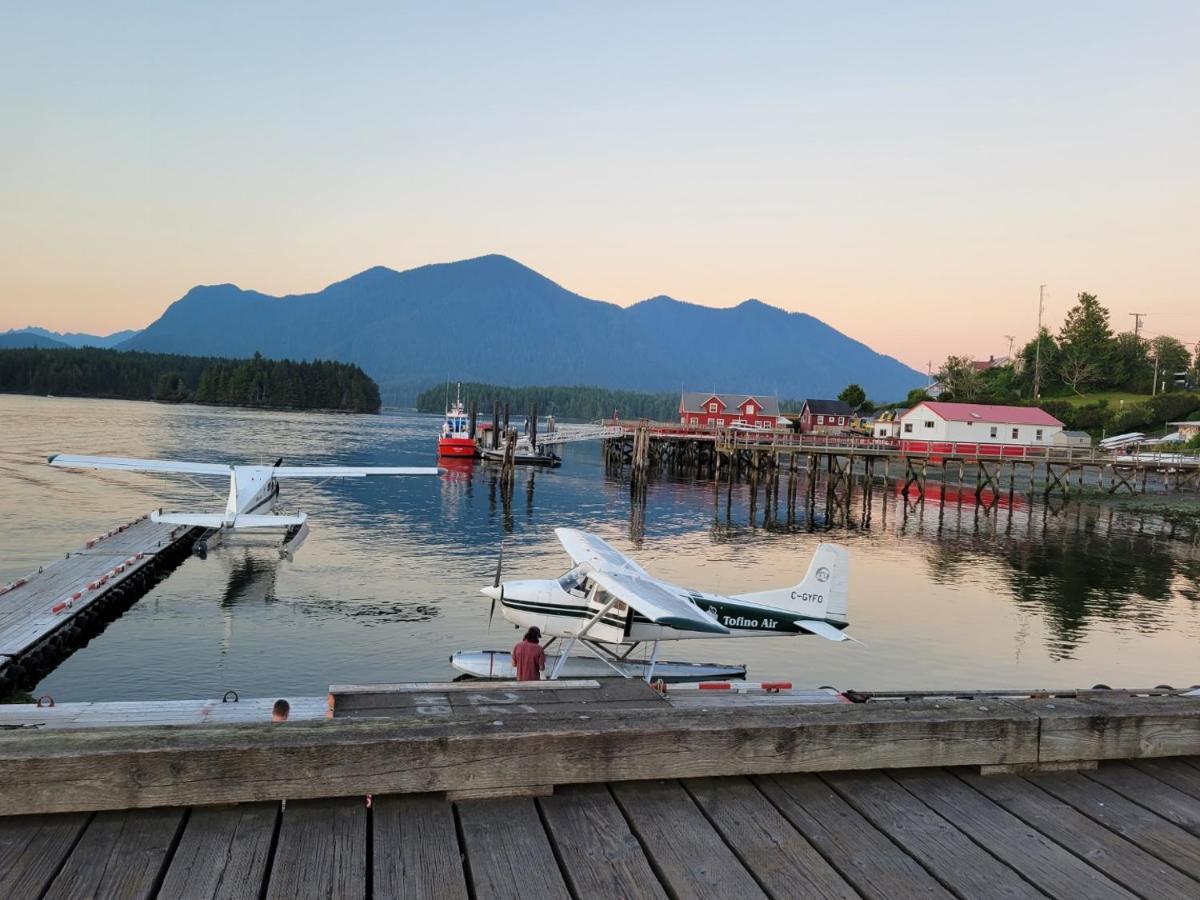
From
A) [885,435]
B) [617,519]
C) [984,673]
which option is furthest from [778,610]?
[885,435]

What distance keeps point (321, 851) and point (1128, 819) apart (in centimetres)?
368

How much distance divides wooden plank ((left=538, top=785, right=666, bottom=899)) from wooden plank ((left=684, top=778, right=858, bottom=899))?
1.38 ft

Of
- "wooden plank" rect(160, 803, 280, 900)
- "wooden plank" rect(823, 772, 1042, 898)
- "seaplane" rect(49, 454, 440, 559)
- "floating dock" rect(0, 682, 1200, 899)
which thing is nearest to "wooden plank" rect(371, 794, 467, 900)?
"floating dock" rect(0, 682, 1200, 899)

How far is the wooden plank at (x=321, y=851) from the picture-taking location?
3064 mm

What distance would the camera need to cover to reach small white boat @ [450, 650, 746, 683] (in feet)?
53.5

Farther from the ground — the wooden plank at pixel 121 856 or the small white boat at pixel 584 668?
the wooden plank at pixel 121 856

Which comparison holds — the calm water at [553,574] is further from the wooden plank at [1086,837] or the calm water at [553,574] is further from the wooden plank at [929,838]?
the wooden plank at [1086,837]

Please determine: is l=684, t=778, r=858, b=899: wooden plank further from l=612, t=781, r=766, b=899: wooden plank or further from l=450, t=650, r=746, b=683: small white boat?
l=450, t=650, r=746, b=683: small white boat

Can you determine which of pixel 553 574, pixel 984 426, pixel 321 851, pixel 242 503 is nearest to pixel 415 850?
pixel 321 851

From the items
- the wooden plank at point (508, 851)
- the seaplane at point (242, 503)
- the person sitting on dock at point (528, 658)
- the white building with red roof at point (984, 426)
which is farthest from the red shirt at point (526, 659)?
the white building with red roof at point (984, 426)

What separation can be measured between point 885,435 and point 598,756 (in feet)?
289

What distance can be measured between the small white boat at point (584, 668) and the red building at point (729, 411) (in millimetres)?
76966

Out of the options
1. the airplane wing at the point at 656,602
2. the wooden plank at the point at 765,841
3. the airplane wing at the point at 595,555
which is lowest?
the airplane wing at the point at 656,602

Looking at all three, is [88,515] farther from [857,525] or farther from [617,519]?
[857,525]
